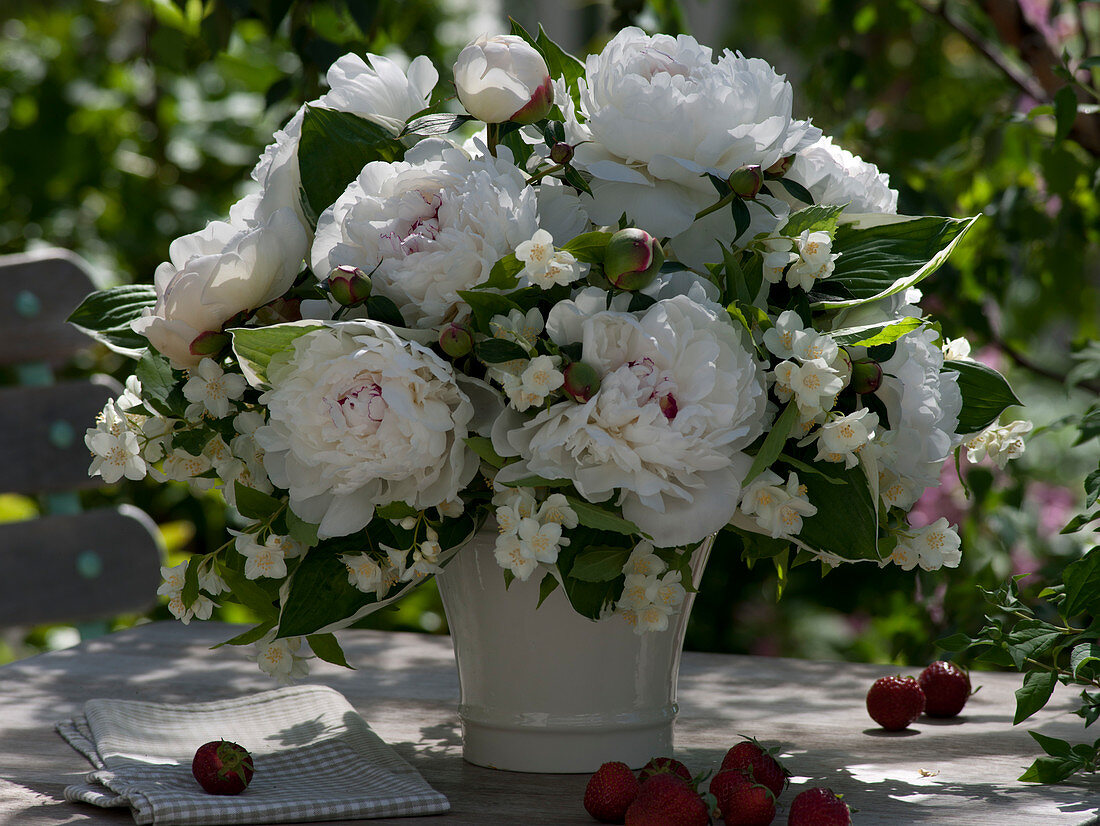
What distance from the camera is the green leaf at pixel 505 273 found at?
24.5 inches

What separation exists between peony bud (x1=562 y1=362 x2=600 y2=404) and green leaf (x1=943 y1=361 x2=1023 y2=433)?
26cm

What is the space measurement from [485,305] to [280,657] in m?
0.26

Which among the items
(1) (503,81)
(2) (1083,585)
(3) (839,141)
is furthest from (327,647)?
(3) (839,141)

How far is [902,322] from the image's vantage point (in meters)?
0.64

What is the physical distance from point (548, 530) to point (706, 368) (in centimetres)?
11

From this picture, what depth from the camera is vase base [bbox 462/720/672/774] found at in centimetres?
75

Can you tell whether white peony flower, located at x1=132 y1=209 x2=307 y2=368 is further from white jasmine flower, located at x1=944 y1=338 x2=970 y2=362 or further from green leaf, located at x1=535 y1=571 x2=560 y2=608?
white jasmine flower, located at x1=944 y1=338 x2=970 y2=362

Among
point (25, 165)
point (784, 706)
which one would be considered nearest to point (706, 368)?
point (784, 706)

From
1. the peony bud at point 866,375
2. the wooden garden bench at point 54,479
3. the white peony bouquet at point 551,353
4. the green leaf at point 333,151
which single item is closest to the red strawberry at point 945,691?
the white peony bouquet at point 551,353

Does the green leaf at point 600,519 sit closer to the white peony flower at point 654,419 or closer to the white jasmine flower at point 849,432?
the white peony flower at point 654,419

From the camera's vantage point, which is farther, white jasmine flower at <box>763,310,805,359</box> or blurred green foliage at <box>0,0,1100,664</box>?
blurred green foliage at <box>0,0,1100,664</box>

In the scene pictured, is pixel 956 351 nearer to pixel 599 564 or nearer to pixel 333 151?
pixel 599 564

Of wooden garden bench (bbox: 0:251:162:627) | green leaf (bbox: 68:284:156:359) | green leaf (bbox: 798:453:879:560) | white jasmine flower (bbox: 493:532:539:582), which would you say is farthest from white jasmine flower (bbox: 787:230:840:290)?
wooden garden bench (bbox: 0:251:162:627)

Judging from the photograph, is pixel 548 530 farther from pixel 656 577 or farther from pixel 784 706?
pixel 784 706
